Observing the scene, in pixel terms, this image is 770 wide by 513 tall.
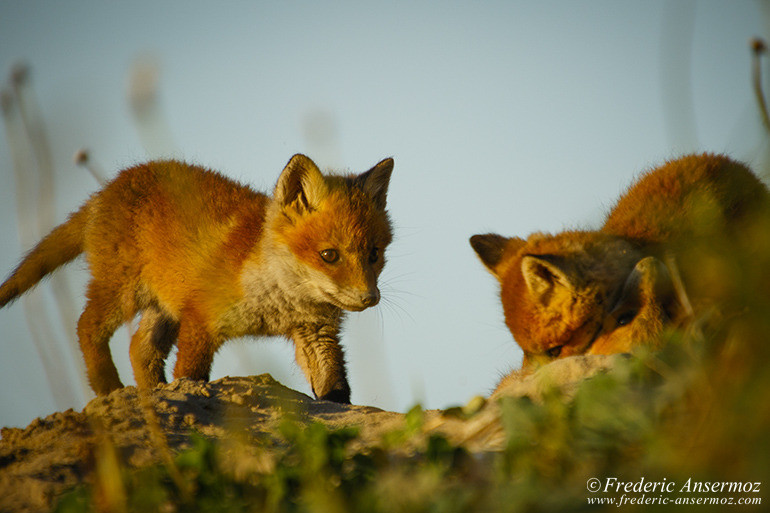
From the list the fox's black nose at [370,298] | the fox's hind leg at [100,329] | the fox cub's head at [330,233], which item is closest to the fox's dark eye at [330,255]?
the fox cub's head at [330,233]

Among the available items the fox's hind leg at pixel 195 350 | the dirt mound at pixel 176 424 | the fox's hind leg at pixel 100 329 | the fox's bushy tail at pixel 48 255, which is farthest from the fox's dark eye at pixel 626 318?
the fox's bushy tail at pixel 48 255

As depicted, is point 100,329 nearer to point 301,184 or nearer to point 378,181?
point 301,184

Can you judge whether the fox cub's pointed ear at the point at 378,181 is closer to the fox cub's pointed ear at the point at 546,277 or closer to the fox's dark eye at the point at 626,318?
the fox cub's pointed ear at the point at 546,277

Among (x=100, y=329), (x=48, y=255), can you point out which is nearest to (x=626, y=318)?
(x=100, y=329)

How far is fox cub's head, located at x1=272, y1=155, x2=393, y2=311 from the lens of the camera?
5371 millimetres

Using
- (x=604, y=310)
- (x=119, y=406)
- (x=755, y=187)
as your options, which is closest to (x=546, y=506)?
(x=604, y=310)

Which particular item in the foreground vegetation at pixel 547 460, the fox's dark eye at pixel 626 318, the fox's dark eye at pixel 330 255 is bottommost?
the foreground vegetation at pixel 547 460

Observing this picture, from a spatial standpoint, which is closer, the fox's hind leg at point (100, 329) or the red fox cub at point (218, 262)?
the red fox cub at point (218, 262)

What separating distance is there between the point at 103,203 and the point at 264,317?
218cm

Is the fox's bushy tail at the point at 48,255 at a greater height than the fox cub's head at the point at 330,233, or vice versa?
the fox's bushy tail at the point at 48,255

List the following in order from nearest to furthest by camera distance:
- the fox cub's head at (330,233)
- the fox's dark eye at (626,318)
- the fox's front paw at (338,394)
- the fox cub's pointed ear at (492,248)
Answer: the fox's dark eye at (626,318) < the fox cub's pointed ear at (492,248) < the fox cub's head at (330,233) < the fox's front paw at (338,394)

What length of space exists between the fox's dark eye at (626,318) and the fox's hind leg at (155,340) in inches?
169

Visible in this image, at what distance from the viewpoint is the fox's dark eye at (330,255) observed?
5477 millimetres

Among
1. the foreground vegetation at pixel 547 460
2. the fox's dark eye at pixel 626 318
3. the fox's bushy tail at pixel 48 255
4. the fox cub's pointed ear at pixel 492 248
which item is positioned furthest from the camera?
the fox's bushy tail at pixel 48 255
